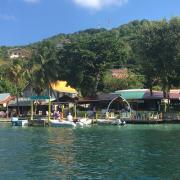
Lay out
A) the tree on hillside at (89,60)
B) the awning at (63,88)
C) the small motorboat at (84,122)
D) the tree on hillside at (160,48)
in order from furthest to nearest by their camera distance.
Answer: the awning at (63,88), the tree on hillside at (89,60), the tree on hillside at (160,48), the small motorboat at (84,122)

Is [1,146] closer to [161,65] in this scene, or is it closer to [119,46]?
[161,65]

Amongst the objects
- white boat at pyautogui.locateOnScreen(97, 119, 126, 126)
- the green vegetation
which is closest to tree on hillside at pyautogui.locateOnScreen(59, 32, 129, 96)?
the green vegetation

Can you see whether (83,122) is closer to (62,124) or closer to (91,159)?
(62,124)

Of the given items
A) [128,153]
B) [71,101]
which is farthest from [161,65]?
[128,153]

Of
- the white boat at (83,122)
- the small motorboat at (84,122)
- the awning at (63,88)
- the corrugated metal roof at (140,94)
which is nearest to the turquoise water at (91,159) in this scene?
the white boat at (83,122)

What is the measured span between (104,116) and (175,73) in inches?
561

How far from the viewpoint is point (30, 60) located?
105 meters

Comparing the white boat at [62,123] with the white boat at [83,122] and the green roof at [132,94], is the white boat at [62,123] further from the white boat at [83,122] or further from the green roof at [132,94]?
the green roof at [132,94]

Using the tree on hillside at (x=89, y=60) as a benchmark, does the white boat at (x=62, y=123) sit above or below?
below

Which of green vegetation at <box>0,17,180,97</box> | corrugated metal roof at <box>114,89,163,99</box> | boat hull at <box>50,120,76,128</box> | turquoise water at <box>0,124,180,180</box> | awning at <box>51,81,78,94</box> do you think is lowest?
turquoise water at <box>0,124,180,180</box>

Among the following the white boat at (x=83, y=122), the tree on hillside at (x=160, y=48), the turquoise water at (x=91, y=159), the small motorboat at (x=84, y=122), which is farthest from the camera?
the tree on hillside at (x=160, y=48)

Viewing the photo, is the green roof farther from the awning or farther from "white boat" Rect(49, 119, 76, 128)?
the awning

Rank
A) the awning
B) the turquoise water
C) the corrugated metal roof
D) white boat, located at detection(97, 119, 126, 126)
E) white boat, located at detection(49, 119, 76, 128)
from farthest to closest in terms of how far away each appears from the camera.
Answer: the awning, the corrugated metal roof, white boat, located at detection(97, 119, 126, 126), white boat, located at detection(49, 119, 76, 128), the turquoise water

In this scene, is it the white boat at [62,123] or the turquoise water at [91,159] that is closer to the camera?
the turquoise water at [91,159]
